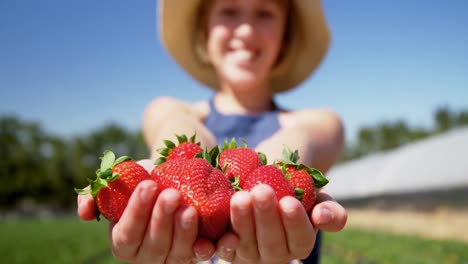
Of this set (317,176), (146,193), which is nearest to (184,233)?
(146,193)

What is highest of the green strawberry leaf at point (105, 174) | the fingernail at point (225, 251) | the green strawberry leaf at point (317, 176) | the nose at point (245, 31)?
the nose at point (245, 31)

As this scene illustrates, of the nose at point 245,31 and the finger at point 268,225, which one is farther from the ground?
the nose at point 245,31

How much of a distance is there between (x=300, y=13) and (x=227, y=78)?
53 cm

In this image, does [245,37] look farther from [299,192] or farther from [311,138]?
[299,192]

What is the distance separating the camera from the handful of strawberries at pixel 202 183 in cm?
109

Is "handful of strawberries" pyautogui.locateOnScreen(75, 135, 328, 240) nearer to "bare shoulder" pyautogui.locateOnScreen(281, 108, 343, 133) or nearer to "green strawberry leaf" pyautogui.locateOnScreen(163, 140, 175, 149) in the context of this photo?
"green strawberry leaf" pyautogui.locateOnScreen(163, 140, 175, 149)

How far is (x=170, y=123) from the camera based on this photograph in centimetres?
169

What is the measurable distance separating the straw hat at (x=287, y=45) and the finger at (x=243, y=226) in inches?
54.4

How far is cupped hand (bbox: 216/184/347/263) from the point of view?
99 cm

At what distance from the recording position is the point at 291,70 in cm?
246

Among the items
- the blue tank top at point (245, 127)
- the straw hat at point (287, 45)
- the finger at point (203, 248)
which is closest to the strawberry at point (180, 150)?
the finger at point (203, 248)

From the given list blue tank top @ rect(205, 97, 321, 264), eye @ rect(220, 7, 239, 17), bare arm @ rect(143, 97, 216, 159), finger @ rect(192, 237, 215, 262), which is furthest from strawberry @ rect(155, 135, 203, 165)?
eye @ rect(220, 7, 239, 17)

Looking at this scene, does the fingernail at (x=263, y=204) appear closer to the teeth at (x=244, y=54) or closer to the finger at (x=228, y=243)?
the finger at (x=228, y=243)

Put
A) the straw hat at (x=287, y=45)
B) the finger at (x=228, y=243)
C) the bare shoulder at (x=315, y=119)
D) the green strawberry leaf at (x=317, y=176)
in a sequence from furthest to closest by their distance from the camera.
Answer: the straw hat at (x=287, y=45) < the bare shoulder at (x=315, y=119) < the green strawberry leaf at (x=317, y=176) < the finger at (x=228, y=243)
